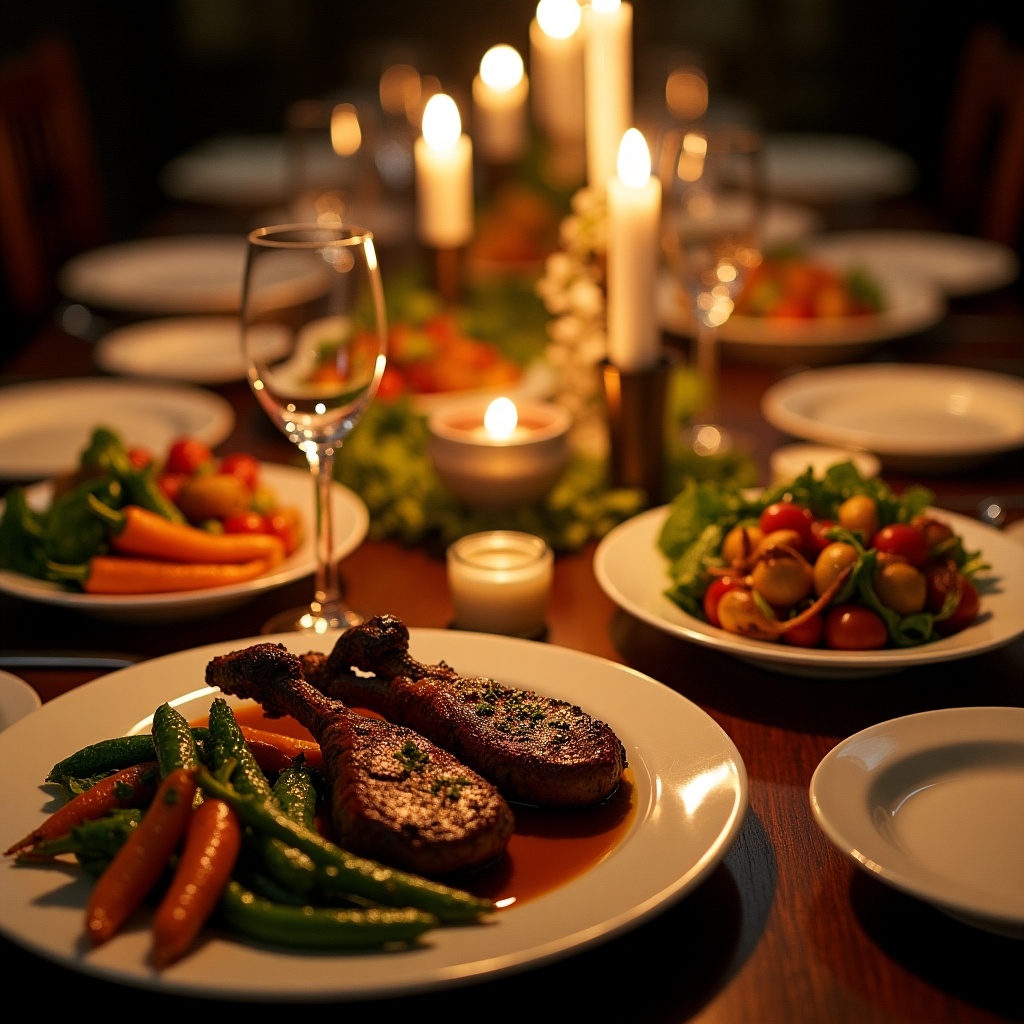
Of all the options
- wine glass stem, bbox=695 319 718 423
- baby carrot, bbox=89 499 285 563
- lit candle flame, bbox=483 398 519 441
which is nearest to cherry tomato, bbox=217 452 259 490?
baby carrot, bbox=89 499 285 563

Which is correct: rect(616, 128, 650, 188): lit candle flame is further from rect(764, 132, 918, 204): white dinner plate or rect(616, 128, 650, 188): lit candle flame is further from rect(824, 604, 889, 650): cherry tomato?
rect(764, 132, 918, 204): white dinner plate

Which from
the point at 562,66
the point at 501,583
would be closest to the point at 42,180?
the point at 562,66

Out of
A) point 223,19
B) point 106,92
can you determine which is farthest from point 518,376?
point 223,19

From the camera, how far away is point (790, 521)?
153cm

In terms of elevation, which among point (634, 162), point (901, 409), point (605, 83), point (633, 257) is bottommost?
point (901, 409)

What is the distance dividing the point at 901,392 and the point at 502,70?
1766 mm

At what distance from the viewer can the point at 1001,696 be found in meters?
1.43

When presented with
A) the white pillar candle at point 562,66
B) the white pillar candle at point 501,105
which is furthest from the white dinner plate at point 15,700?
the white pillar candle at point 562,66

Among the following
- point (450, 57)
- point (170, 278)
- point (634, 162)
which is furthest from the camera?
point (450, 57)

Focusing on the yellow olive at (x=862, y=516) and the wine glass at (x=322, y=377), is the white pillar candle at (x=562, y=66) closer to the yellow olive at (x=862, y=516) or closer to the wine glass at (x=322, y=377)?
the wine glass at (x=322, y=377)

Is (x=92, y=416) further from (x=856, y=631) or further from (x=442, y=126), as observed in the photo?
(x=856, y=631)

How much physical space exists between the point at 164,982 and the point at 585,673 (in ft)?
1.93

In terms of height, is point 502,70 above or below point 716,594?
above

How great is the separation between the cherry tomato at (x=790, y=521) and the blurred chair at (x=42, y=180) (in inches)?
108
